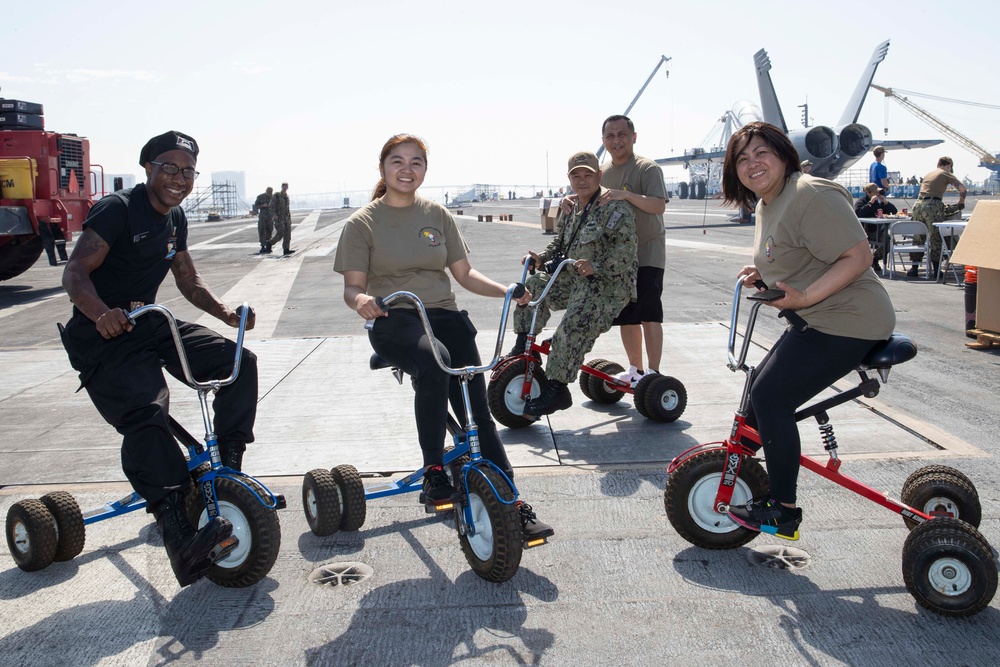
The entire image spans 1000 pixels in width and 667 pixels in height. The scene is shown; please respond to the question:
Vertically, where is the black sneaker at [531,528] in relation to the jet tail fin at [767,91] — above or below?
below

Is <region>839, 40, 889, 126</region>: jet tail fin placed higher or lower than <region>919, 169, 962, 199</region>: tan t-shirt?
higher

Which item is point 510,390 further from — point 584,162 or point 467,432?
point 467,432

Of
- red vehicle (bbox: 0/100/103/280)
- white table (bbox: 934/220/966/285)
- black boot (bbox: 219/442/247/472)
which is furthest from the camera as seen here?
red vehicle (bbox: 0/100/103/280)

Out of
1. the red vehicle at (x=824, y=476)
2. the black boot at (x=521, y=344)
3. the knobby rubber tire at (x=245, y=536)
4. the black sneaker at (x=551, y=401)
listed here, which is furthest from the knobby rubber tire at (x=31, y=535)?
the black boot at (x=521, y=344)

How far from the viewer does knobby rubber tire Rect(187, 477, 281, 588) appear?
137 inches

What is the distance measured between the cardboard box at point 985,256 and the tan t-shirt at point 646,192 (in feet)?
11.8

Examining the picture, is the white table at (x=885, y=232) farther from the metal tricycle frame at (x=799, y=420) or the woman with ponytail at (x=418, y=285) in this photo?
the woman with ponytail at (x=418, y=285)

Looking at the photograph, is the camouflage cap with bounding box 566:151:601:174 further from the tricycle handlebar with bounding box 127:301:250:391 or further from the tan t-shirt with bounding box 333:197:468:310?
the tricycle handlebar with bounding box 127:301:250:391

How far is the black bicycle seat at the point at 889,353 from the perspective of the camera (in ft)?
11.2

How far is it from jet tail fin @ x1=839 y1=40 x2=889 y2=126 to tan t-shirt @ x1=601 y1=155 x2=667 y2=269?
35.2 m

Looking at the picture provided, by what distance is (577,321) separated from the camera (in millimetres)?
5605

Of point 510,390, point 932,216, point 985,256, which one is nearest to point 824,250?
point 510,390

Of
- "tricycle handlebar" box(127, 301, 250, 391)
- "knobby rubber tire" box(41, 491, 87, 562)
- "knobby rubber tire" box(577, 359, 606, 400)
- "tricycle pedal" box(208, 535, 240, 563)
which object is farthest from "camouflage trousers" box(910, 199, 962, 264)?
"knobby rubber tire" box(41, 491, 87, 562)

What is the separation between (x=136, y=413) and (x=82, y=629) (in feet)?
2.85
